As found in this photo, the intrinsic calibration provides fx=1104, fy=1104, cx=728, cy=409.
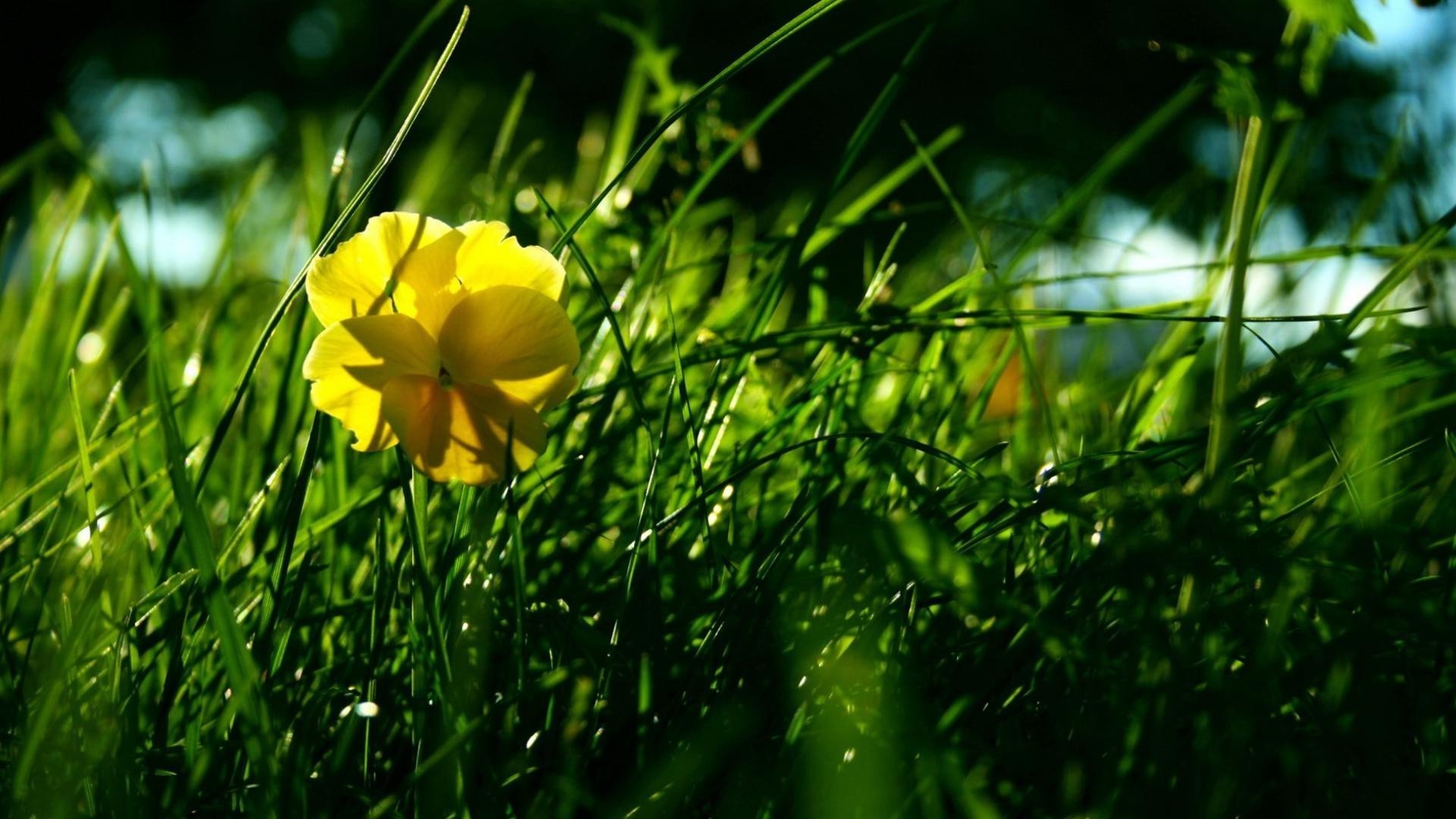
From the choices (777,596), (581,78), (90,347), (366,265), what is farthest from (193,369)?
(581,78)

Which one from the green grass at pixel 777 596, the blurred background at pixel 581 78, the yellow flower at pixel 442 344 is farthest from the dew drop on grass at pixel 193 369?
the blurred background at pixel 581 78

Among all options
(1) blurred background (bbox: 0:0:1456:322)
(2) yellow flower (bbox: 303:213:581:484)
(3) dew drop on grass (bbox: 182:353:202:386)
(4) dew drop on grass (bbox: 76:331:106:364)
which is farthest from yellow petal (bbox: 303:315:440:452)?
(1) blurred background (bbox: 0:0:1456:322)

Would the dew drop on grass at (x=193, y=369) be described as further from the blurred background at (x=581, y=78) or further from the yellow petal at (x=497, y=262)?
the blurred background at (x=581, y=78)

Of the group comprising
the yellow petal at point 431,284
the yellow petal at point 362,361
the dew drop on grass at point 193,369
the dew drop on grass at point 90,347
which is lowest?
the yellow petal at point 362,361

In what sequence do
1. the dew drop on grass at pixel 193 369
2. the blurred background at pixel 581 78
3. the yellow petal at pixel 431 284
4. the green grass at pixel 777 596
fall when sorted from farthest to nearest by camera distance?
the blurred background at pixel 581 78, the dew drop on grass at pixel 193 369, the yellow petal at pixel 431 284, the green grass at pixel 777 596

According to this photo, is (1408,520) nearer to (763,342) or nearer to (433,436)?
(763,342)

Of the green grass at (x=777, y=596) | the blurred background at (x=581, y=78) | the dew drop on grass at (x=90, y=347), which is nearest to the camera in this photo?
the green grass at (x=777, y=596)

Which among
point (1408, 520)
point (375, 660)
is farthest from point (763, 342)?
point (1408, 520)
